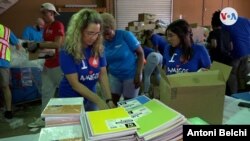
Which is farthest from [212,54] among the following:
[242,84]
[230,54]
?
[242,84]

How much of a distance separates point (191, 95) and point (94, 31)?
707mm

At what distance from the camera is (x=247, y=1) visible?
6992 millimetres

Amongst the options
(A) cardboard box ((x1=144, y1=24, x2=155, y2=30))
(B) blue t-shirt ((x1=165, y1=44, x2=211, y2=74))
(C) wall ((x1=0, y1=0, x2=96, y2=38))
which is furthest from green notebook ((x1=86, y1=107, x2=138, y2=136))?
(C) wall ((x1=0, y1=0, x2=96, y2=38))

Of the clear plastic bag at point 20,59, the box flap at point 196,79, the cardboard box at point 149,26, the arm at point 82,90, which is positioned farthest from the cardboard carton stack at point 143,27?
the box flap at point 196,79

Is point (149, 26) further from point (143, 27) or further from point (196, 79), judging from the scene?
point (196, 79)

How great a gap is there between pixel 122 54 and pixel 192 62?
693 millimetres

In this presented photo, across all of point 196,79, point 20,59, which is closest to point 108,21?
point 196,79

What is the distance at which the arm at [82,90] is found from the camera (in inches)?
64.1

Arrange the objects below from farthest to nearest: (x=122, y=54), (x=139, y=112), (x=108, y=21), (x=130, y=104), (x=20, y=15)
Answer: (x=20, y=15)
(x=122, y=54)
(x=108, y=21)
(x=130, y=104)
(x=139, y=112)

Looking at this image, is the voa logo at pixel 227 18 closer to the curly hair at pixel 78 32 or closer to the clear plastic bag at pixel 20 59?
the curly hair at pixel 78 32

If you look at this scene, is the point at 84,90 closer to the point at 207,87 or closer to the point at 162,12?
the point at 207,87

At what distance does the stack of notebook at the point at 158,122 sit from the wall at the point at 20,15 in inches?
195

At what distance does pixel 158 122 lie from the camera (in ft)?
3.02

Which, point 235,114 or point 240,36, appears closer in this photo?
point 235,114
